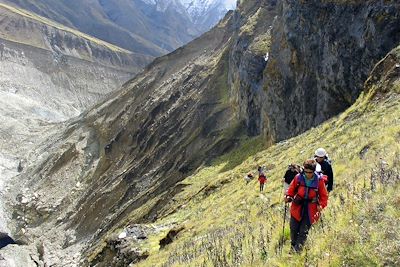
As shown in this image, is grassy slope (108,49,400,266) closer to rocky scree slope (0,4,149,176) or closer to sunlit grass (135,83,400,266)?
sunlit grass (135,83,400,266)

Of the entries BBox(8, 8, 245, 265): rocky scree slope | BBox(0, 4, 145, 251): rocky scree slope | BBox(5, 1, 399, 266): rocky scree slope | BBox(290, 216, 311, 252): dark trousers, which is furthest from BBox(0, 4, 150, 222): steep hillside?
BBox(290, 216, 311, 252): dark trousers

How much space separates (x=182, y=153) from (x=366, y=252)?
161 feet

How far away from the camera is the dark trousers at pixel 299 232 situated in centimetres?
960

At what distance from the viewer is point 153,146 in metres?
66.2

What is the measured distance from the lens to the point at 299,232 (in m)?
9.70

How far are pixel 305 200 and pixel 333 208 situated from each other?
1785mm

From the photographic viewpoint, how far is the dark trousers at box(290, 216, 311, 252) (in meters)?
9.60

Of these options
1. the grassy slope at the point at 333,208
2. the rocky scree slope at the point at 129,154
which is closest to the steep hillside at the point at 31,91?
the rocky scree slope at the point at 129,154

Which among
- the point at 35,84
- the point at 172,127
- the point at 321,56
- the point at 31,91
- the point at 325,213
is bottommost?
the point at 325,213

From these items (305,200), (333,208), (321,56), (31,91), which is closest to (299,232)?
(305,200)

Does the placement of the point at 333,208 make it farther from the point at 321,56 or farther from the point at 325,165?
the point at 321,56

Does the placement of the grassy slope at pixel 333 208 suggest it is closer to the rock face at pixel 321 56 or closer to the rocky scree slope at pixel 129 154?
the rock face at pixel 321 56

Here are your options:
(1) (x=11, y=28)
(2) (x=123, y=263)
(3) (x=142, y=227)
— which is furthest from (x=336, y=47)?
(1) (x=11, y=28)

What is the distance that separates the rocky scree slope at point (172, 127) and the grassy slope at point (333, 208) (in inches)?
169
